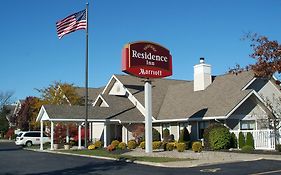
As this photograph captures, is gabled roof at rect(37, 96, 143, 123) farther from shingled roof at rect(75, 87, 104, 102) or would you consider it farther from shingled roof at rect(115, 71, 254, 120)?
shingled roof at rect(75, 87, 104, 102)

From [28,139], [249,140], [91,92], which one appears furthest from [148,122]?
[91,92]

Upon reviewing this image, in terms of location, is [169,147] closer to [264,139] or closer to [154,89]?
[264,139]

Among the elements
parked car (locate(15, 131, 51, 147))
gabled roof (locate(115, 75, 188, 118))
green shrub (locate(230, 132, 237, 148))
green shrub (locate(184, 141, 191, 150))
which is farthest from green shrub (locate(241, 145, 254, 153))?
parked car (locate(15, 131, 51, 147))

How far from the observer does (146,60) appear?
2933 centimetres

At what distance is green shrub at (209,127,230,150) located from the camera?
2962 cm

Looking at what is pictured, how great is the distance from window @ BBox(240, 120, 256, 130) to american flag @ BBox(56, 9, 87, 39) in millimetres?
15362

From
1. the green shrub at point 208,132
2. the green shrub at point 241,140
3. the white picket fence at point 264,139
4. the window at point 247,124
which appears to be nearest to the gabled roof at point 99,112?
the green shrub at point 208,132

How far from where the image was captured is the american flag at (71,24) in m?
34.5

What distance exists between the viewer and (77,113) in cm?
3784

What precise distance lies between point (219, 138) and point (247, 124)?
461 cm

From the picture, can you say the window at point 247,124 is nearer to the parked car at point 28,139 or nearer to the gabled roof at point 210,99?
the gabled roof at point 210,99

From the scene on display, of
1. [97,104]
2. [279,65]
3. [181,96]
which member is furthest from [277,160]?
[97,104]

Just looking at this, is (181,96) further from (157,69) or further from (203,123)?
(157,69)

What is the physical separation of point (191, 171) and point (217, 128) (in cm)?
1240
